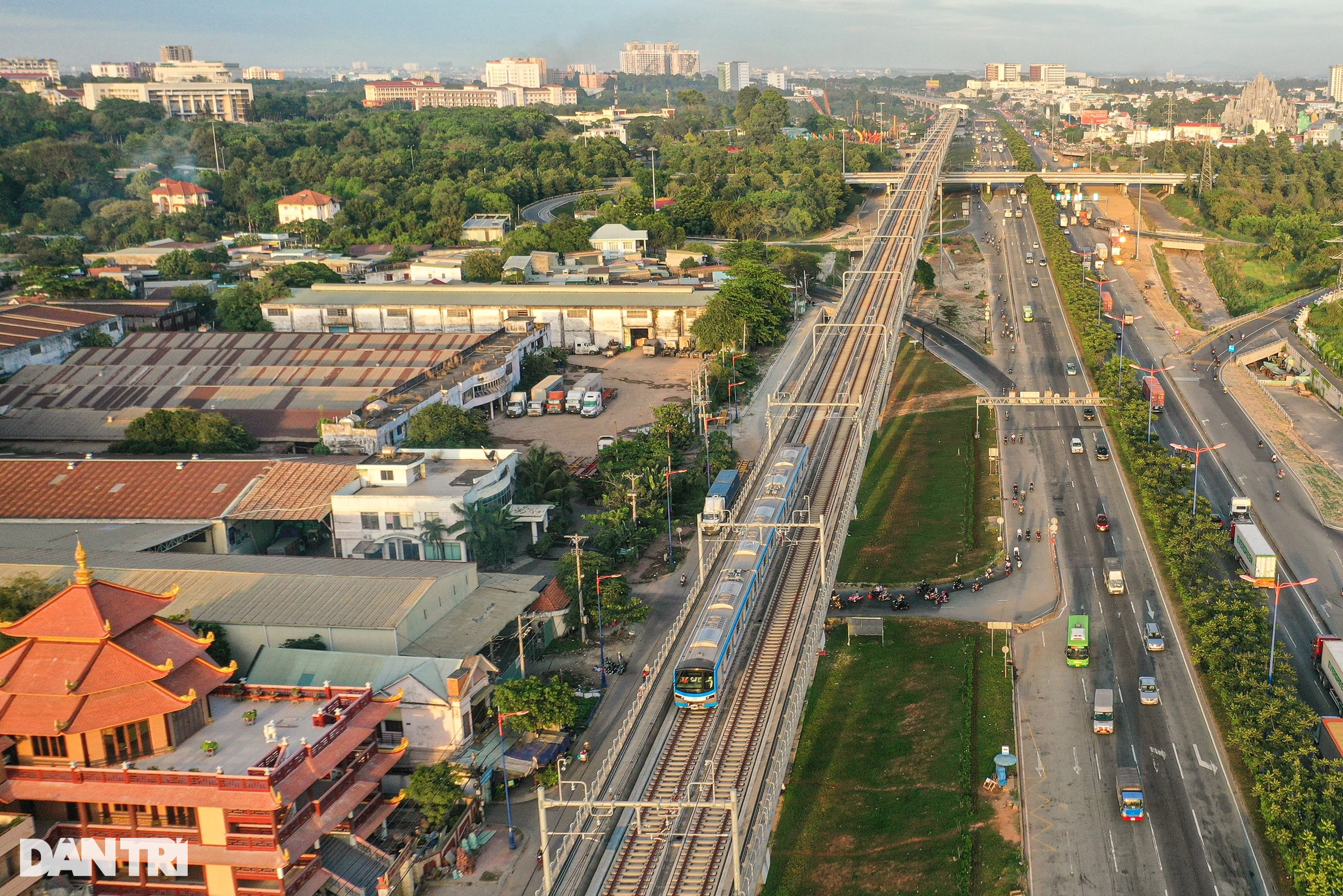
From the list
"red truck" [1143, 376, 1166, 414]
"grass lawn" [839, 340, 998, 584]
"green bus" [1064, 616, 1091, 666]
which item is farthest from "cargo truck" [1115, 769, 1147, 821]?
"red truck" [1143, 376, 1166, 414]

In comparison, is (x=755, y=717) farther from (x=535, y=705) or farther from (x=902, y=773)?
(x=535, y=705)

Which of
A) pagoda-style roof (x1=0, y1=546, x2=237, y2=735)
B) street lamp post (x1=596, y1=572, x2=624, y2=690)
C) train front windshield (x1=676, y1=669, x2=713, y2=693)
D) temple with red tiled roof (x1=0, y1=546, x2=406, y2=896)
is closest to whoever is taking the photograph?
temple with red tiled roof (x1=0, y1=546, x2=406, y2=896)

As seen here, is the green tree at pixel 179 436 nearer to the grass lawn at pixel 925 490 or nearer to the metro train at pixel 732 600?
the metro train at pixel 732 600

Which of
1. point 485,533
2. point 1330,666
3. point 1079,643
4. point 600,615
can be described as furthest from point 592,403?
point 1330,666

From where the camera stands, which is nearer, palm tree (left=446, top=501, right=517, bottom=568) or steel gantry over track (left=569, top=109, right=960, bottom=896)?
steel gantry over track (left=569, top=109, right=960, bottom=896)

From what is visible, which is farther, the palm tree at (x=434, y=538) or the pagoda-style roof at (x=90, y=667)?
the palm tree at (x=434, y=538)

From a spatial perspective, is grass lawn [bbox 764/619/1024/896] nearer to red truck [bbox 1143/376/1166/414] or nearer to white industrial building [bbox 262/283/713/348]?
red truck [bbox 1143/376/1166/414]

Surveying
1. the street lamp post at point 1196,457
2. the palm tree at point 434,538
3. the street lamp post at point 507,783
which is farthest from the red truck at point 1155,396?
the street lamp post at point 507,783
